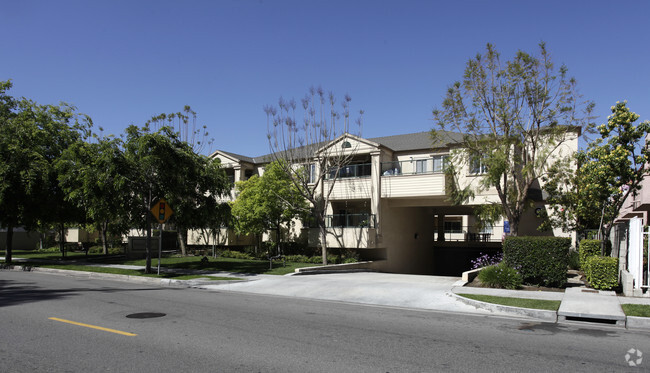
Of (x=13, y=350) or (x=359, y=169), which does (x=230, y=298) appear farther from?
(x=359, y=169)

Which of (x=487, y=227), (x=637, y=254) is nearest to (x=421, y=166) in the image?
(x=487, y=227)

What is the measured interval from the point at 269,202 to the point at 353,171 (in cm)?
568

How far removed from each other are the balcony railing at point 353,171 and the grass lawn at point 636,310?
1860 cm

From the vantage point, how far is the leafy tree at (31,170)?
22.9 meters

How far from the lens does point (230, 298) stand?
13344 millimetres

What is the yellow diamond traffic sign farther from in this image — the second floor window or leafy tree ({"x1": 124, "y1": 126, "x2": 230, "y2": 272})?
the second floor window

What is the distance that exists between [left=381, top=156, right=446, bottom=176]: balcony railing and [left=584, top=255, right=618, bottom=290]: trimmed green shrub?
468 inches

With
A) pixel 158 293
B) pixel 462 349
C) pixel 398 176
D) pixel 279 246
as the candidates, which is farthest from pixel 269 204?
pixel 462 349

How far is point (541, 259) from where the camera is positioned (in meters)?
15.1

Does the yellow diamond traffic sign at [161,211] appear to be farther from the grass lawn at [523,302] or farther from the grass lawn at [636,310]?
the grass lawn at [636,310]

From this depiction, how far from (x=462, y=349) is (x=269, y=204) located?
21363mm

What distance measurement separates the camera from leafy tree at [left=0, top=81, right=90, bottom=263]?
75.2 ft

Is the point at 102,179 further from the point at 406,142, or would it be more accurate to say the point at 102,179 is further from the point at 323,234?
the point at 406,142

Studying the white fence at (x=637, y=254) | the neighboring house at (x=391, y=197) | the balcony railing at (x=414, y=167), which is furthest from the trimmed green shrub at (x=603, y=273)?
the balcony railing at (x=414, y=167)
